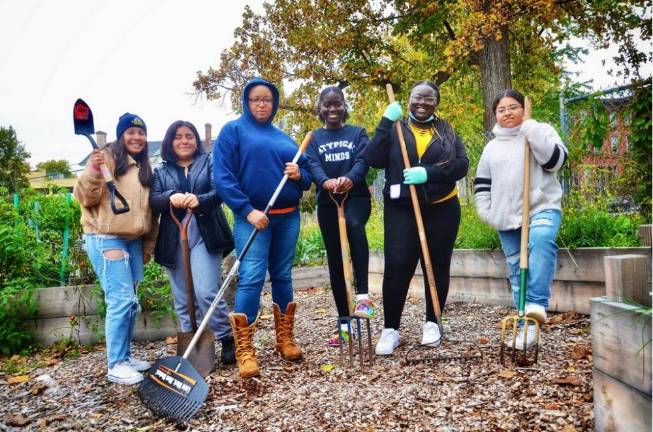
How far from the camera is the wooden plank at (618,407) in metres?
1.91

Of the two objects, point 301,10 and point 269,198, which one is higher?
point 301,10

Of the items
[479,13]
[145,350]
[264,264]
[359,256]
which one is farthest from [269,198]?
[479,13]

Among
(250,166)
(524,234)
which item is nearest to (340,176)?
(250,166)

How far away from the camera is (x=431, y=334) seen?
141 inches

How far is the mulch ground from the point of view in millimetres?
2521

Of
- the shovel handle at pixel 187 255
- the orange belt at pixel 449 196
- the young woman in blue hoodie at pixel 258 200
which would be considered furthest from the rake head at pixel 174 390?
the orange belt at pixel 449 196

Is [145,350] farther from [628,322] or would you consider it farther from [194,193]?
[628,322]

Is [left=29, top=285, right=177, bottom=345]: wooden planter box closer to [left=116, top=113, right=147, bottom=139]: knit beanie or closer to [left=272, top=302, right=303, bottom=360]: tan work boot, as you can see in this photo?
[left=272, top=302, right=303, bottom=360]: tan work boot

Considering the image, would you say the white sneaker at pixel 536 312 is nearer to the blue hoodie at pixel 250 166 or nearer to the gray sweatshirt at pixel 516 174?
the gray sweatshirt at pixel 516 174

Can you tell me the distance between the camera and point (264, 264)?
11.2 ft

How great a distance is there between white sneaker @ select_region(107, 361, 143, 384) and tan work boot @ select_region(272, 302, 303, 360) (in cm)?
92

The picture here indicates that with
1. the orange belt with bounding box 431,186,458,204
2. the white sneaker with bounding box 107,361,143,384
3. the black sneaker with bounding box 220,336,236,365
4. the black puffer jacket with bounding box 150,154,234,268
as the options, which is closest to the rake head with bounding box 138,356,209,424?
the white sneaker with bounding box 107,361,143,384

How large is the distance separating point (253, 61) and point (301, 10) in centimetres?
192

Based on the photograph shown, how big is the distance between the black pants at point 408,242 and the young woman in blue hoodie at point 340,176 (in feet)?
0.56
